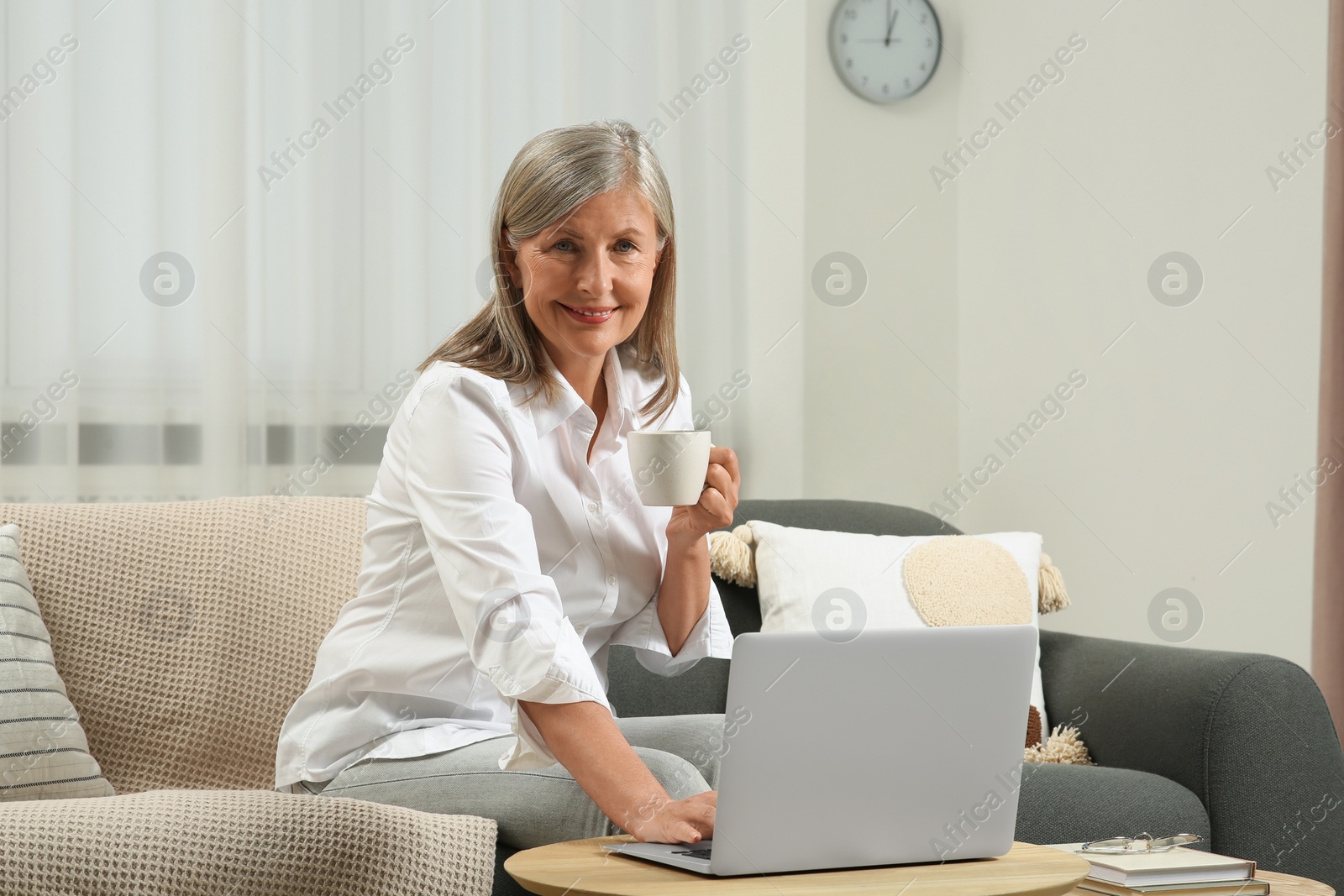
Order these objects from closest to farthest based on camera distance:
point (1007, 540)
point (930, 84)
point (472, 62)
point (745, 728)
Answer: point (745, 728) < point (1007, 540) < point (472, 62) < point (930, 84)

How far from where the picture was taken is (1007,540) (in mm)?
2197

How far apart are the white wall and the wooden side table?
1.56m

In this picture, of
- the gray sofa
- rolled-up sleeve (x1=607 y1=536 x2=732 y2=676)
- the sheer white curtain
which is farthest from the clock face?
rolled-up sleeve (x1=607 y1=536 x2=732 y2=676)

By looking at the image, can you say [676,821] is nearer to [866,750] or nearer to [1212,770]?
[866,750]

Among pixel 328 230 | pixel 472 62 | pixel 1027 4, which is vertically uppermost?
pixel 1027 4

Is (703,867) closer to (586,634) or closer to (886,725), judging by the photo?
(886,725)

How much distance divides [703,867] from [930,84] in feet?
8.67

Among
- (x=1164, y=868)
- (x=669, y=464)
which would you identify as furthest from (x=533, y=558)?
(x=1164, y=868)

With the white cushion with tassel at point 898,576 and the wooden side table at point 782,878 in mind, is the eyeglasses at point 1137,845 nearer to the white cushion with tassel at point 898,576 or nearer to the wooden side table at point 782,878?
the wooden side table at point 782,878

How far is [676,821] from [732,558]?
1125mm

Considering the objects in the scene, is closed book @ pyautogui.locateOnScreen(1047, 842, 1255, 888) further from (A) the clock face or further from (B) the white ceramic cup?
(A) the clock face

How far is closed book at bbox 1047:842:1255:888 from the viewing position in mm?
1182

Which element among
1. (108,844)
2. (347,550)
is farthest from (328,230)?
(108,844)

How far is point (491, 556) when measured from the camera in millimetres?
1182
